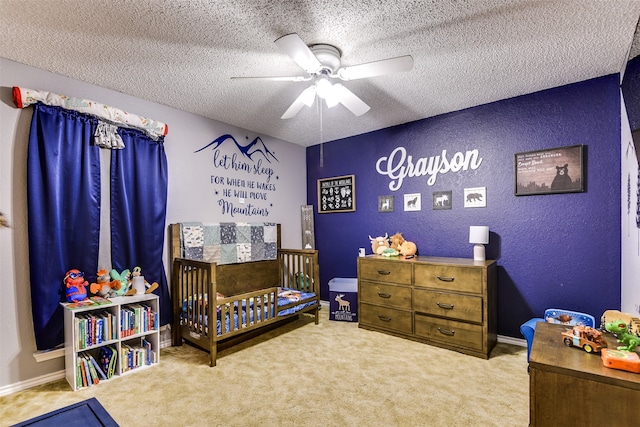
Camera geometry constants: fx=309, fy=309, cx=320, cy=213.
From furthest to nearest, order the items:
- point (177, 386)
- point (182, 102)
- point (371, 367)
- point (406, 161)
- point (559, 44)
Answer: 1. point (406, 161)
2. point (182, 102)
3. point (371, 367)
4. point (177, 386)
5. point (559, 44)

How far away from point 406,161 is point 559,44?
176cm

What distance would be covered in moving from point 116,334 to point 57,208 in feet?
3.35

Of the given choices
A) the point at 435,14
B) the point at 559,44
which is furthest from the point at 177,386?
the point at 559,44

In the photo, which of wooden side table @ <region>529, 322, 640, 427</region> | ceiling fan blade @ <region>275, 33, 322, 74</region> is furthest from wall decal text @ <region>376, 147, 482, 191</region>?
wooden side table @ <region>529, 322, 640, 427</region>

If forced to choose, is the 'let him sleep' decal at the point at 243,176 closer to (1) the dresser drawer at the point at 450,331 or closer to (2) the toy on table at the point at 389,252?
(2) the toy on table at the point at 389,252

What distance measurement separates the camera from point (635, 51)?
1.29 m

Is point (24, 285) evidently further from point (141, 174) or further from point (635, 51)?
point (635, 51)

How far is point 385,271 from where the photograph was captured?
10.3 ft

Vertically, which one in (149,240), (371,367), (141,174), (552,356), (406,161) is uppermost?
(406,161)

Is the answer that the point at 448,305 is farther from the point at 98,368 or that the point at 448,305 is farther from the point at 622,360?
the point at 98,368

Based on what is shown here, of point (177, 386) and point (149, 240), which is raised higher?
point (149, 240)

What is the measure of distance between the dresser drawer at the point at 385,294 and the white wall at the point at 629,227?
1.54 metres

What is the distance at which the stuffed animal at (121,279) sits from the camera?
97.9 inches

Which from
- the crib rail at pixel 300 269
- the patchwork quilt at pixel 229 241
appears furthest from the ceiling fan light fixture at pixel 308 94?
the crib rail at pixel 300 269
